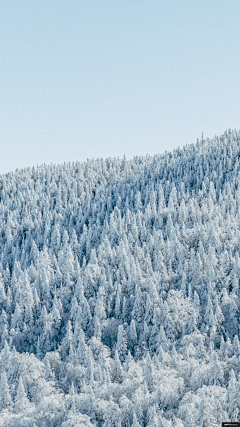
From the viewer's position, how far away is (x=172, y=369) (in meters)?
92.8

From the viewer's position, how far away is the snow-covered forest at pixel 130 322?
8412 cm

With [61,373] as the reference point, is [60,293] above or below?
above

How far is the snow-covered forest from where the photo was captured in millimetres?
84125

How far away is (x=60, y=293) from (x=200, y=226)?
185 feet

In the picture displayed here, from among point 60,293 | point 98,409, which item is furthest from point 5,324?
point 98,409

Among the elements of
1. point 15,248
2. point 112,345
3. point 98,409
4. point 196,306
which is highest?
point 15,248

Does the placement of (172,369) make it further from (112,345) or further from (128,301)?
(128,301)

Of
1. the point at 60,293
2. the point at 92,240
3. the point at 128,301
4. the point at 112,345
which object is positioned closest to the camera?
the point at 112,345

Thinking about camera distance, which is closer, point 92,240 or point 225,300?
point 225,300

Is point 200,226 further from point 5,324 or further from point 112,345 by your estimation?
point 5,324

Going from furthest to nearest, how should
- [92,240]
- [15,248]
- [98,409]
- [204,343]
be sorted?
[15,248] < [92,240] < [204,343] < [98,409]

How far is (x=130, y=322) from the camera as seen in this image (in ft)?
383

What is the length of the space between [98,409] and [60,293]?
168 ft

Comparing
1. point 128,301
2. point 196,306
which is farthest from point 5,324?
point 196,306
